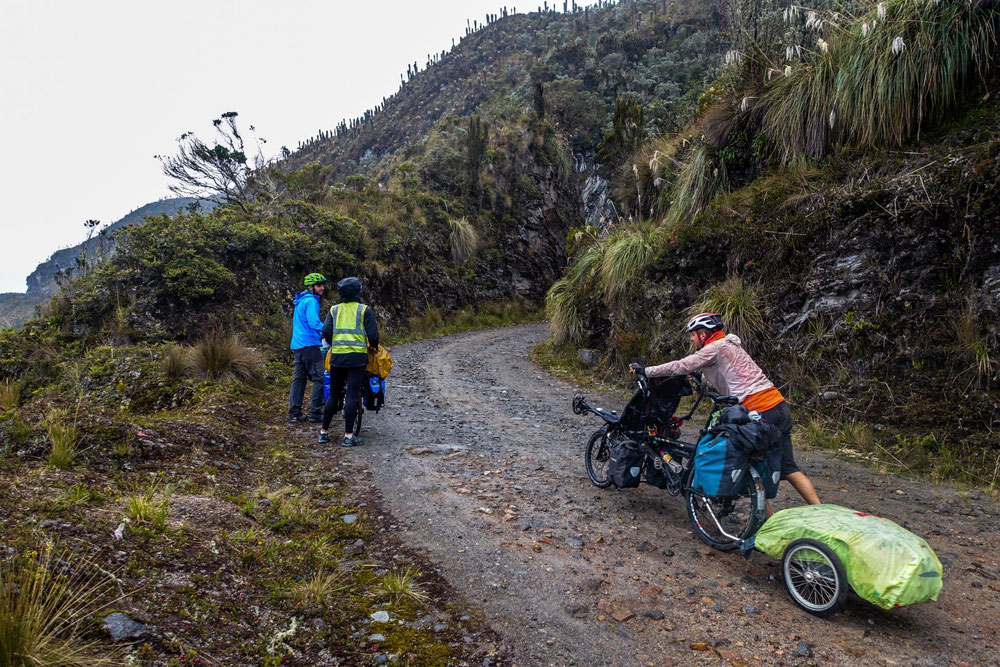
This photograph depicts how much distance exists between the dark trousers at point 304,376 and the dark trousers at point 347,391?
0.93 meters

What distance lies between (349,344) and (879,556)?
5443 mm

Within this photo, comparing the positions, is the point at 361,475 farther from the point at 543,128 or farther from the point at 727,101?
the point at 543,128

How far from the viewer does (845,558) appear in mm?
2824

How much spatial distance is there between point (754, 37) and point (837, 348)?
705 cm

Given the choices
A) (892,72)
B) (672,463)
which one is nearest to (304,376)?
(672,463)

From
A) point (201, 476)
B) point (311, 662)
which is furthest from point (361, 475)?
point (311, 662)

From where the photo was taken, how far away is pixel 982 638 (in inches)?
109

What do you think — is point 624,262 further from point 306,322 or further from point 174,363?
point 174,363

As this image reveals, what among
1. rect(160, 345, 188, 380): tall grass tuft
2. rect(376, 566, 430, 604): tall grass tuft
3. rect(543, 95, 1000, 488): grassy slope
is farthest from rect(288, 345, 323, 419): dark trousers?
rect(543, 95, 1000, 488): grassy slope

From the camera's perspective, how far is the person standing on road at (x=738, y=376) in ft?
13.2

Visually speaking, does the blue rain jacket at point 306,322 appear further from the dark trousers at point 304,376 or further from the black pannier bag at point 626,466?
the black pannier bag at point 626,466

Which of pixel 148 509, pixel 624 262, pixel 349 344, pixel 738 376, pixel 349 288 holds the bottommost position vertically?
pixel 738 376

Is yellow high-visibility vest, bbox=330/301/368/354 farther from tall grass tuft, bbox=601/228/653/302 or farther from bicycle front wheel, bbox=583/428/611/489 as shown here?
tall grass tuft, bbox=601/228/653/302

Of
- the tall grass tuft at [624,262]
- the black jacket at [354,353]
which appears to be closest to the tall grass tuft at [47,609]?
the black jacket at [354,353]
